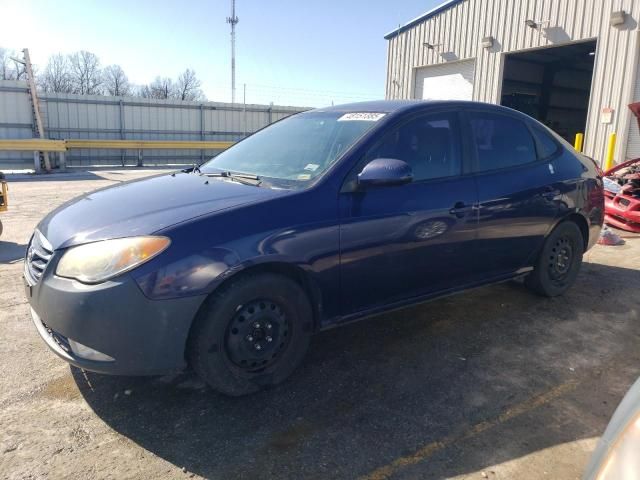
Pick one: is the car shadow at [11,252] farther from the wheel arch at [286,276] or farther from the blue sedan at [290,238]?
the wheel arch at [286,276]

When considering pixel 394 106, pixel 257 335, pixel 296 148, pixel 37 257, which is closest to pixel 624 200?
pixel 394 106

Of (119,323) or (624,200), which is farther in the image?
(624,200)

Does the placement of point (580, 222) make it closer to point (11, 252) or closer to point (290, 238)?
point (290, 238)

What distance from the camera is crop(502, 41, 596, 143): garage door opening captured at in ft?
54.5

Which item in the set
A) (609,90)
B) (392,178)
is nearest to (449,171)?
(392,178)

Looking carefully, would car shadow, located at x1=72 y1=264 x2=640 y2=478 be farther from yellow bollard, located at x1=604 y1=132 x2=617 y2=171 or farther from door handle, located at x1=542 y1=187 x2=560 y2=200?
yellow bollard, located at x1=604 y1=132 x2=617 y2=171

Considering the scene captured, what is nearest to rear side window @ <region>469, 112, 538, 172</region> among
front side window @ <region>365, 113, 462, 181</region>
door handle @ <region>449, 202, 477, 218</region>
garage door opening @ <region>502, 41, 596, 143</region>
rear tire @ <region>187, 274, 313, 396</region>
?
front side window @ <region>365, 113, 462, 181</region>

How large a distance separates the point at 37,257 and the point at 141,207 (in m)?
0.62

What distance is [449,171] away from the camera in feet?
11.7

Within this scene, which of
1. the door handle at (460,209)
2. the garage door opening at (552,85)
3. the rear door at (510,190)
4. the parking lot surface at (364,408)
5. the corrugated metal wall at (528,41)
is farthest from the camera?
the garage door opening at (552,85)

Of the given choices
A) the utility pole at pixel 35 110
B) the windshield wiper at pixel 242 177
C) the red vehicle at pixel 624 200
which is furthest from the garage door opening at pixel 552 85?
the utility pole at pixel 35 110

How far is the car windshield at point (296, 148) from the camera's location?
10.4ft

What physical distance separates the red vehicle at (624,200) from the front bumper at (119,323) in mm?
7184

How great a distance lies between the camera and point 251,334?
2.72m
